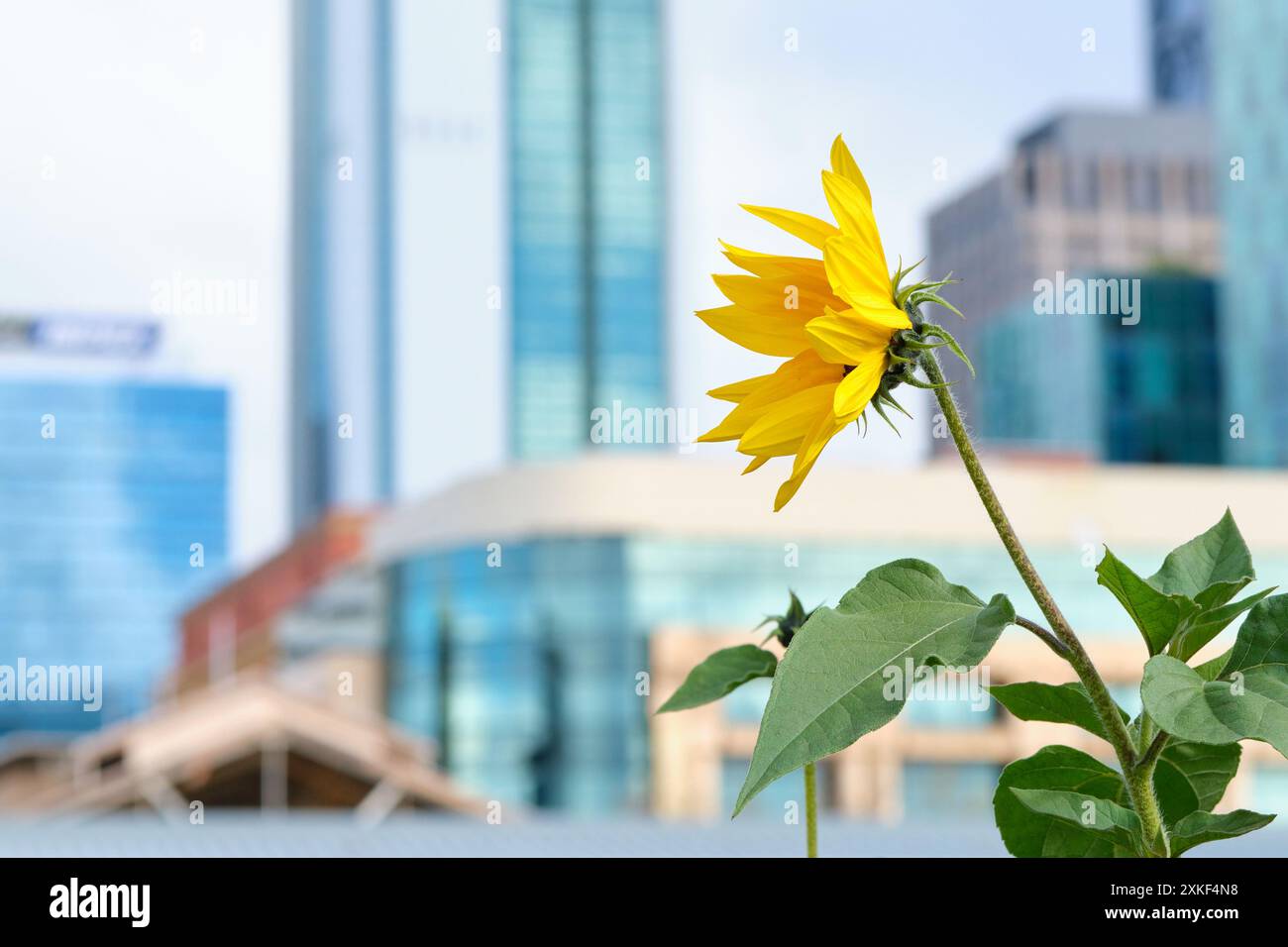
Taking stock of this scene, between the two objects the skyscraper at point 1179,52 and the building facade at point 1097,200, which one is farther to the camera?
the skyscraper at point 1179,52

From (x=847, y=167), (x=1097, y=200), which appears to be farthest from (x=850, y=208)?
(x=1097, y=200)

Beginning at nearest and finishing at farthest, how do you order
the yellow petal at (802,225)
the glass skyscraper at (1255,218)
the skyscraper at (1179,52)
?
the yellow petal at (802,225) < the glass skyscraper at (1255,218) < the skyscraper at (1179,52)

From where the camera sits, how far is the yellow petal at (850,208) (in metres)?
0.67

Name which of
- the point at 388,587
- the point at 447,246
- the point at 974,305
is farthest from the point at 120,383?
the point at 388,587

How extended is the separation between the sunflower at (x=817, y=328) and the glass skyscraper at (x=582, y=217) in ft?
242

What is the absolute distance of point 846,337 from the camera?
678 millimetres

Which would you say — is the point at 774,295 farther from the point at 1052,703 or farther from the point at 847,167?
the point at 1052,703

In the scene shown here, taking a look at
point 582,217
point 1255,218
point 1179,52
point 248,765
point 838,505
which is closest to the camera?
point 248,765

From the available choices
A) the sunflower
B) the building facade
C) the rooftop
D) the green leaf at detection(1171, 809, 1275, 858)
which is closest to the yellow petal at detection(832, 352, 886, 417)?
the sunflower

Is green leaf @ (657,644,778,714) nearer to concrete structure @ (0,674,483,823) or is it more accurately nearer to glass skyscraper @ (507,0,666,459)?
concrete structure @ (0,674,483,823)

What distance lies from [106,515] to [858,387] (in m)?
112

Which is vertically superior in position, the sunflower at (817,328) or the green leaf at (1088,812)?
the sunflower at (817,328)

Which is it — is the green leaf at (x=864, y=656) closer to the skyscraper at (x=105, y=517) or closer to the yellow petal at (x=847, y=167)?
the yellow petal at (x=847, y=167)

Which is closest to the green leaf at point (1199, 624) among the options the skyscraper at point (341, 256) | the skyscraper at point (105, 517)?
the skyscraper at point (341, 256)
